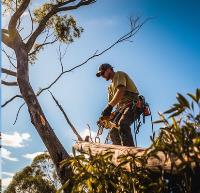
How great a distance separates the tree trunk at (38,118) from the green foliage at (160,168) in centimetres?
491

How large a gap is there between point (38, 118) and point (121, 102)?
10.1 ft

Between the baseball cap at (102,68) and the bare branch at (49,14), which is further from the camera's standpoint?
the bare branch at (49,14)

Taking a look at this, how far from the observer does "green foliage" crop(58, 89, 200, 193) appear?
1914 mm

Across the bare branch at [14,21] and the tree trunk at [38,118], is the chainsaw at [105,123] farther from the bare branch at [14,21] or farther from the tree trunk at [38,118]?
the bare branch at [14,21]

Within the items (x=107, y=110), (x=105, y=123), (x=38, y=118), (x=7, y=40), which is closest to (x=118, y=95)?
(x=107, y=110)

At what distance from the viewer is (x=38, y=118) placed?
8.52 m

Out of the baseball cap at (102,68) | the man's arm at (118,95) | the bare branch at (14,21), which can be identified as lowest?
the man's arm at (118,95)

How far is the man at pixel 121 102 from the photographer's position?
5754 mm

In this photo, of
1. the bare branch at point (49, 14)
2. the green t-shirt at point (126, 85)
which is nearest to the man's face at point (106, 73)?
the green t-shirt at point (126, 85)

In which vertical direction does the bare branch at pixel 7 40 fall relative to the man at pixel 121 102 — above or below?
above

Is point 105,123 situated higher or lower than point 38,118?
lower

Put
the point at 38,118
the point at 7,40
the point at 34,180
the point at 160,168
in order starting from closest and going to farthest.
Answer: the point at 160,168 → the point at 38,118 → the point at 7,40 → the point at 34,180

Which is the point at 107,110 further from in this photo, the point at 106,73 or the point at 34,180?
the point at 34,180

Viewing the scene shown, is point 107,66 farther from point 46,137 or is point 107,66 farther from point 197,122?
point 197,122
